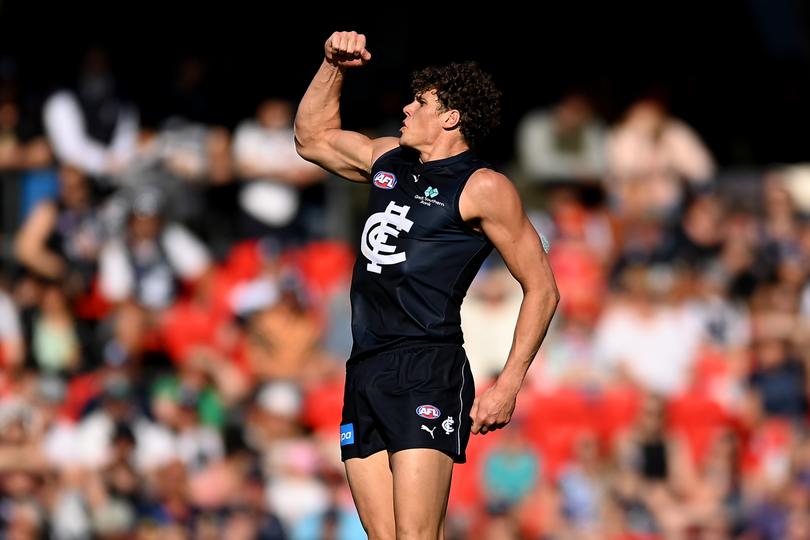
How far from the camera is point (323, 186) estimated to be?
1464 centimetres

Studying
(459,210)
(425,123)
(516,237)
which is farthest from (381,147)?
(516,237)

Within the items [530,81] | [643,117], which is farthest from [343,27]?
[643,117]

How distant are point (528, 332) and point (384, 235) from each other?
729mm

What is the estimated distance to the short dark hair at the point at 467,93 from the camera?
6680 mm

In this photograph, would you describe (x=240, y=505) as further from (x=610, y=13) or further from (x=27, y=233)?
(x=610, y=13)

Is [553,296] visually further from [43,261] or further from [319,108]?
[43,261]

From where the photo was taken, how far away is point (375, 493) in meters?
6.61

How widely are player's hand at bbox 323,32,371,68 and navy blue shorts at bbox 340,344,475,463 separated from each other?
4.21ft

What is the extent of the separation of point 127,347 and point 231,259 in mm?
1457

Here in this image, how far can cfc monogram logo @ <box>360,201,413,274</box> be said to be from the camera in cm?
663

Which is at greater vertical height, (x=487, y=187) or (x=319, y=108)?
(x=319, y=108)

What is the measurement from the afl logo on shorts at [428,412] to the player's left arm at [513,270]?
0.48 feet

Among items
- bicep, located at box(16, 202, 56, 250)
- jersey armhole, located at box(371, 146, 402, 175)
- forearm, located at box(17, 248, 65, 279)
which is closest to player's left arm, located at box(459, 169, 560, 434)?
jersey armhole, located at box(371, 146, 402, 175)

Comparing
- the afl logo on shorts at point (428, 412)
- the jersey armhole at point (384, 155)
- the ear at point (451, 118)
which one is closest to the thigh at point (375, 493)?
the afl logo on shorts at point (428, 412)
